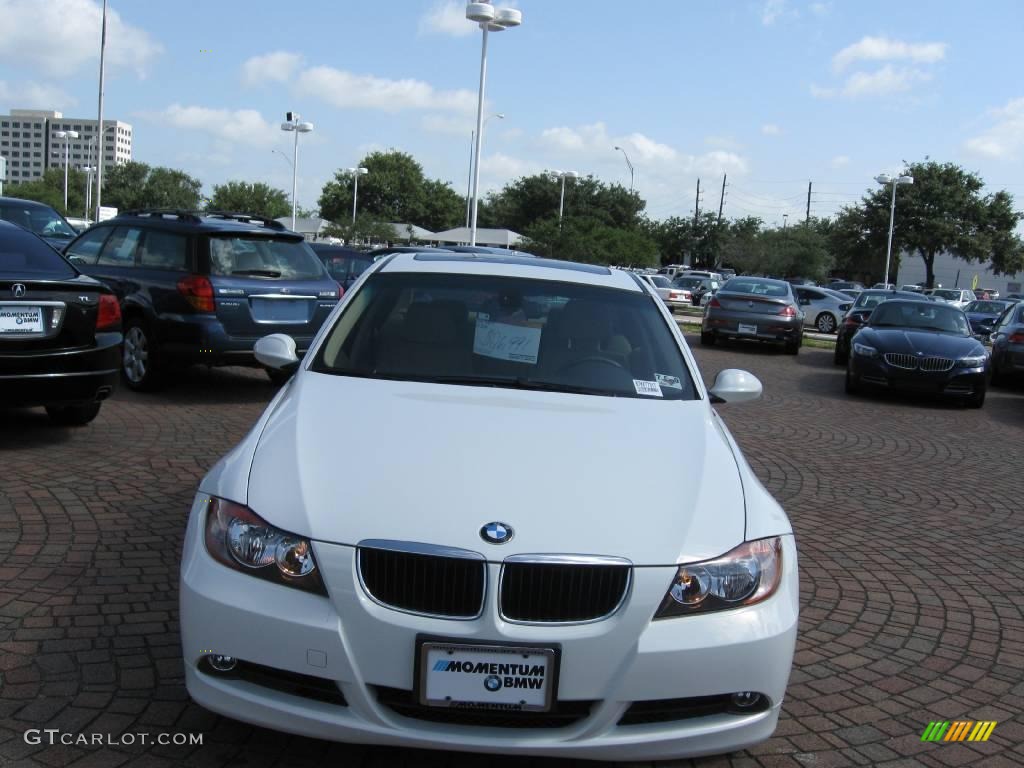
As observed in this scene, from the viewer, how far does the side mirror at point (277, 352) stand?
4.57 m

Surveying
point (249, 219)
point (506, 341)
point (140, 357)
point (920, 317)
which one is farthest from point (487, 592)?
point (920, 317)

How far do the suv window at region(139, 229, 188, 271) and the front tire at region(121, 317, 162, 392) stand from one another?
572mm

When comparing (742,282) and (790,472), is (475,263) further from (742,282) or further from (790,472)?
(742,282)

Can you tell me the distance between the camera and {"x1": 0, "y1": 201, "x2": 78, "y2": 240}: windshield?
15.6 m

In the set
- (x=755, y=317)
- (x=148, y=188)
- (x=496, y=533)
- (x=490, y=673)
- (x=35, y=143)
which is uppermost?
(x=35, y=143)

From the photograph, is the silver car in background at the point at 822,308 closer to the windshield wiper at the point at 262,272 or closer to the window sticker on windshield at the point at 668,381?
the windshield wiper at the point at 262,272

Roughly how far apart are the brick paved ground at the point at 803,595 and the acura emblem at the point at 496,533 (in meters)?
0.78

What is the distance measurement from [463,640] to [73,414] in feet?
19.5

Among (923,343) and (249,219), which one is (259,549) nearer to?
(249,219)

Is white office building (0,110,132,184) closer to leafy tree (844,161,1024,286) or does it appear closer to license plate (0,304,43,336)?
leafy tree (844,161,1024,286)

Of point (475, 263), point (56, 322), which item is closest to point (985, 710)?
point (475, 263)

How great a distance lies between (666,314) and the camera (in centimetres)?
468

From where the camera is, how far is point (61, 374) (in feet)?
22.0

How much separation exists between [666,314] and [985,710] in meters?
2.07
